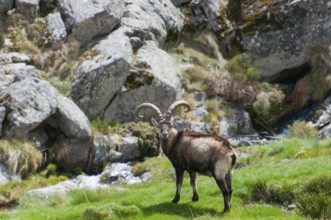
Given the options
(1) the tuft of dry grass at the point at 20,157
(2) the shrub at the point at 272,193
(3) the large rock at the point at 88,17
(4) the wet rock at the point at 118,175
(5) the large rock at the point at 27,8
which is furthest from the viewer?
(5) the large rock at the point at 27,8

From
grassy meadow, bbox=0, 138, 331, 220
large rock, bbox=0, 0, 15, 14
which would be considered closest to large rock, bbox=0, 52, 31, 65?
large rock, bbox=0, 0, 15, 14

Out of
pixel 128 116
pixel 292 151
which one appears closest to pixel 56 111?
pixel 128 116

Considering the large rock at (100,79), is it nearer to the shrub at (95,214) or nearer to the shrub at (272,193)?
the shrub at (95,214)

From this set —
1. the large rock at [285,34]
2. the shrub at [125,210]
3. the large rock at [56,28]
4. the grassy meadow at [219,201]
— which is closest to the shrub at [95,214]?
the grassy meadow at [219,201]

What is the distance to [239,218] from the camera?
11500 millimetres

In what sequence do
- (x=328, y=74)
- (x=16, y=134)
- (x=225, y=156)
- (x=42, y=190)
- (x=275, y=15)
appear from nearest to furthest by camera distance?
(x=225, y=156) < (x=42, y=190) < (x=16, y=134) < (x=328, y=74) < (x=275, y=15)

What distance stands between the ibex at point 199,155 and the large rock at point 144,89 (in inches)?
494

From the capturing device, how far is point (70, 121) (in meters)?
23.4

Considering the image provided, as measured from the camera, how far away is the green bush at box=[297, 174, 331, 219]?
11453mm

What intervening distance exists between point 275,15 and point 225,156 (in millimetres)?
21129

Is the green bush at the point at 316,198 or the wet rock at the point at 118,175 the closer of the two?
the green bush at the point at 316,198

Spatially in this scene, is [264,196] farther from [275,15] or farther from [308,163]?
[275,15]

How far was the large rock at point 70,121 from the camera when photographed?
2347cm

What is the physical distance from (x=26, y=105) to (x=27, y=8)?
31.5 feet
